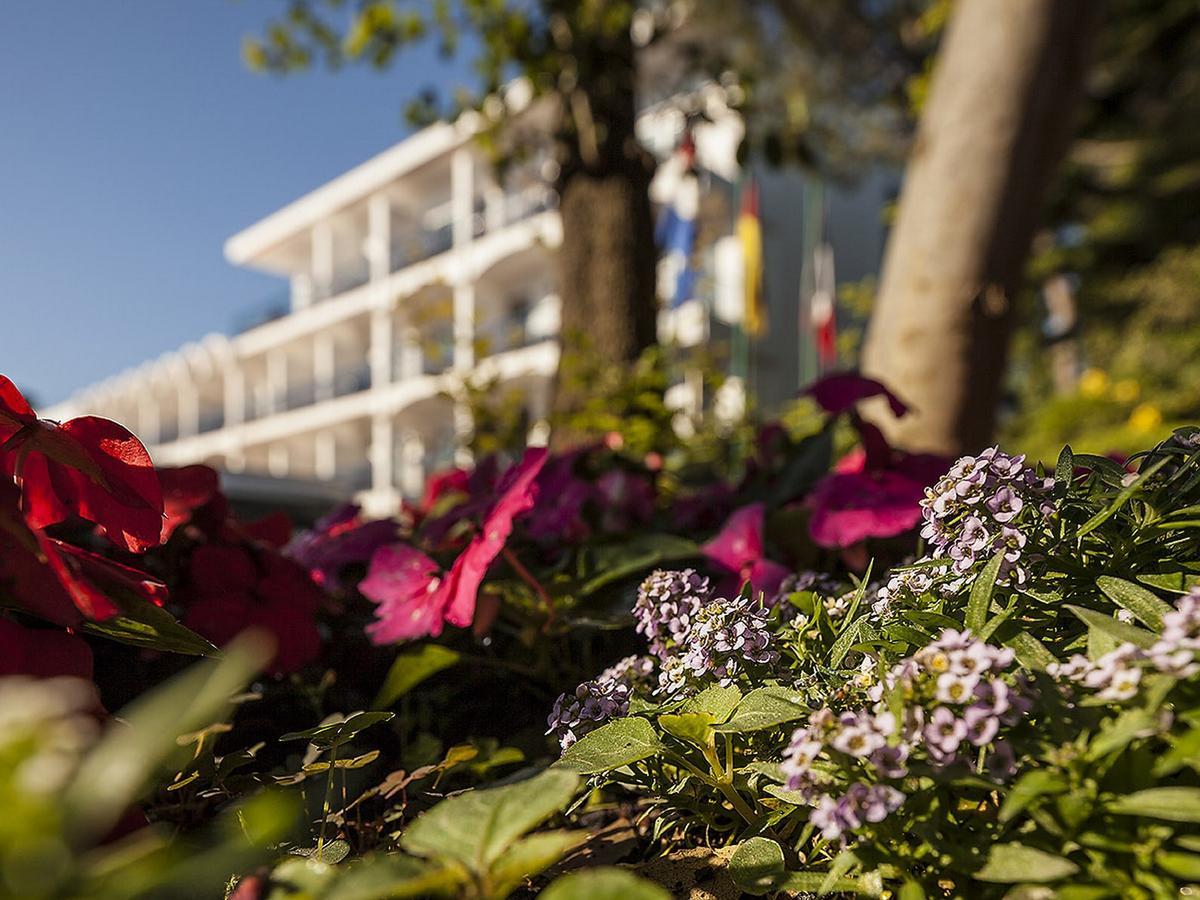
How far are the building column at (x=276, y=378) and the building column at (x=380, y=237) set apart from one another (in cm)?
557

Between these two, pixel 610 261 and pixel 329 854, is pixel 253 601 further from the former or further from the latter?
pixel 610 261

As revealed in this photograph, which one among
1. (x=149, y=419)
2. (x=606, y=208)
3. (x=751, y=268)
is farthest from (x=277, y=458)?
(x=606, y=208)

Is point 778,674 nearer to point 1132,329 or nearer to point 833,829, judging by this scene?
point 833,829

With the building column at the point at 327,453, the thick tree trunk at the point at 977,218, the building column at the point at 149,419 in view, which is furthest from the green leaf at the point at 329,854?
the building column at the point at 149,419

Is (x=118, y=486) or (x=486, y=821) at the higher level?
(x=118, y=486)

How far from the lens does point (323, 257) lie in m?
27.6

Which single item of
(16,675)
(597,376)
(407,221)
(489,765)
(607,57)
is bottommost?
(489,765)

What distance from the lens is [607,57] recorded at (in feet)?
10.9

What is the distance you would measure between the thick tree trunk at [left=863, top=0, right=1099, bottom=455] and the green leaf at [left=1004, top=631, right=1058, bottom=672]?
1.74m

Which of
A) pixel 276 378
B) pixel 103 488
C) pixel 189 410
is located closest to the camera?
pixel 103 488

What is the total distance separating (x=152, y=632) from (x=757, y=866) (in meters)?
0.37

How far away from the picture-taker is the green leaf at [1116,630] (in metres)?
0.45

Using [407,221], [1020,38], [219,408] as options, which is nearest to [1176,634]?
[1020,38]

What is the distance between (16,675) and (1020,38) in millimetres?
2587
